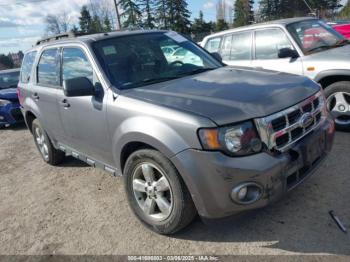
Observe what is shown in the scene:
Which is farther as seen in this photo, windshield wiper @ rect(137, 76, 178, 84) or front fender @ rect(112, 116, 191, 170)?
windshield wiper @ rect(137, 76, 178, 84)

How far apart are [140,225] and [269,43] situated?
4.09m

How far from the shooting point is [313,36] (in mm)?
6035

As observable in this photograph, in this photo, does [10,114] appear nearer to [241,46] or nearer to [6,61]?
[241,46]

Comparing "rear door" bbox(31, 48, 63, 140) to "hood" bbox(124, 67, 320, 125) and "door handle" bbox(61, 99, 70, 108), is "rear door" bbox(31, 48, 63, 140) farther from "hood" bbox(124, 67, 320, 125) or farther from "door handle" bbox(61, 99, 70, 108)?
"hood" bbox(124, 67, 320, 125)

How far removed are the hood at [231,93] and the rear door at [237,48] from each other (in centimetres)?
270

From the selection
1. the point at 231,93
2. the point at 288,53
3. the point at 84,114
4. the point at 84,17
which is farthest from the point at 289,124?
the point at 84,17

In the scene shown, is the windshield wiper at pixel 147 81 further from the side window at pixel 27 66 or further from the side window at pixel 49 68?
the side window at pixel 27 66

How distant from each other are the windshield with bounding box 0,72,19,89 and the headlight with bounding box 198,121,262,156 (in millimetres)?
9917

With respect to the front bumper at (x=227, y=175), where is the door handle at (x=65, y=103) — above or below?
above

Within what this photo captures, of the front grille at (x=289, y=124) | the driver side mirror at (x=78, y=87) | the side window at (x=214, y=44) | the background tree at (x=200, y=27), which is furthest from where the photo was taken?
the background tree at (x=200, y=27)

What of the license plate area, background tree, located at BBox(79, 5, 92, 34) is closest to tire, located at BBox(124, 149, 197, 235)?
the license plate area

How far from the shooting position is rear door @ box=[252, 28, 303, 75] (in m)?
5.82

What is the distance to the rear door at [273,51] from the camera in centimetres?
582

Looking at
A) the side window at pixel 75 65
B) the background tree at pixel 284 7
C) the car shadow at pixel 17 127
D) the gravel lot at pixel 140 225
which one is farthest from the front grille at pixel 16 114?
the background tree at pixel 284 7
